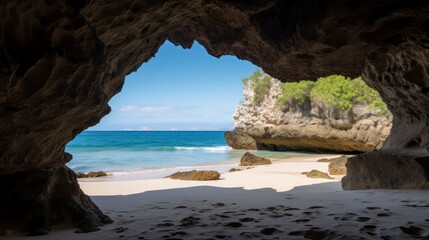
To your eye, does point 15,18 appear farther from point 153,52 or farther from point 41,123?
point 153,52

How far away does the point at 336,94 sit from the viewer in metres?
24.4

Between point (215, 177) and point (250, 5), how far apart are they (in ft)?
22.2

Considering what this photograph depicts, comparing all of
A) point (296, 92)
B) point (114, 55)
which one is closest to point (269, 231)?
point (114, 55)

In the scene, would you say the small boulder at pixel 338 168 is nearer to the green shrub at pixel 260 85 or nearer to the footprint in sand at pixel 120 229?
the footprint in sand at pixel 120 229

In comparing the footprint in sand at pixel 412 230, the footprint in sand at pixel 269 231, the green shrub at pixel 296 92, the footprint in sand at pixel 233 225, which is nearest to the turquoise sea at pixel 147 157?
the green shrub at pixel 296 92

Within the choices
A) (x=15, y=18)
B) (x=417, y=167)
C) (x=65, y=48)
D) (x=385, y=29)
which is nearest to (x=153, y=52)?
(x=65, y=48)

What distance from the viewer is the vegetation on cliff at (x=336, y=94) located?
909 inches

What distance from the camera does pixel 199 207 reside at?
4.86 meters

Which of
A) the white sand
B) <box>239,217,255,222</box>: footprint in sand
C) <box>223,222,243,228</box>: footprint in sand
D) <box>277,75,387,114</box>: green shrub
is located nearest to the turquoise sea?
<box>277,75,387,114</box>: green shrub

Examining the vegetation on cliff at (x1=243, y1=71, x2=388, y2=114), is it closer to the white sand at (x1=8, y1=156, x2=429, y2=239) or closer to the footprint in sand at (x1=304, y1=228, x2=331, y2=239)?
the white sand at (x1=8, y1=156, x2=429, y2=239)

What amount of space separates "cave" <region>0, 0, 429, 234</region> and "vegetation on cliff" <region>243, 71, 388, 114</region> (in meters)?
16.9

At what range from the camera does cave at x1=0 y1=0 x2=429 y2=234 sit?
2768 millimetres

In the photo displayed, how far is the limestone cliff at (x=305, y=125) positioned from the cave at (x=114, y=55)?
1852cm

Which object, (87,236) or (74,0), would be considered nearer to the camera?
(74,0)
